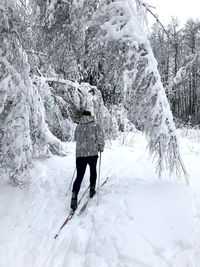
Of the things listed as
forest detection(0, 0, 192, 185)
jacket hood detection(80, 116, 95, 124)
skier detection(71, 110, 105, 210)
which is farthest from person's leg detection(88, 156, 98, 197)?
forest detection(0, 0, 192, 185)

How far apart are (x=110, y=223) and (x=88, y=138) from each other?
1821 millimetres

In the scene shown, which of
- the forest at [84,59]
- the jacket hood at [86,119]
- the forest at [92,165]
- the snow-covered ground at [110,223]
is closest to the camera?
the snow-covered ground at [110,223]

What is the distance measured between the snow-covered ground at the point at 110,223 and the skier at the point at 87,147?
1.35 ft

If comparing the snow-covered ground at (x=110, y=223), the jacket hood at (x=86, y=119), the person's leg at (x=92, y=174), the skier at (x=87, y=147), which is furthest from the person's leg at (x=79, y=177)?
the jacket hood at (x=86, y=119)

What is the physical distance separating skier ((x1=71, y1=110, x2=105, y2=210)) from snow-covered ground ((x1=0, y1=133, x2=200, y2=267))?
41 cm

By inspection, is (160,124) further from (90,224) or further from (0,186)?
(0,186)

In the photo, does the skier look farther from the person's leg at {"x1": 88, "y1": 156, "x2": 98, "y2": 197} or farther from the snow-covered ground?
the snow-covered ground

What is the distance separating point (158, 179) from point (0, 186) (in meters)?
3.50

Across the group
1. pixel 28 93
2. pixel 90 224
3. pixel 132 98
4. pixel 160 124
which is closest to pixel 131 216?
pixel 90 224

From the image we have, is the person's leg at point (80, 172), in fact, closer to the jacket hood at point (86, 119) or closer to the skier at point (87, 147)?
the skier at point (87, 147)

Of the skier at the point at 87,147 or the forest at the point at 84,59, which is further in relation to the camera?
the skier at the point at 87,147

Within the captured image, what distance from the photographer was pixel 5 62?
23.9 feet

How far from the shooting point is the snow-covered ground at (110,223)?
5387 mm

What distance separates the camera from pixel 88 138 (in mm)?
7352
